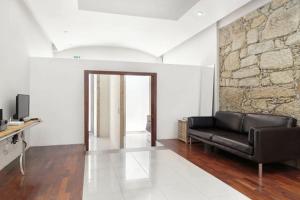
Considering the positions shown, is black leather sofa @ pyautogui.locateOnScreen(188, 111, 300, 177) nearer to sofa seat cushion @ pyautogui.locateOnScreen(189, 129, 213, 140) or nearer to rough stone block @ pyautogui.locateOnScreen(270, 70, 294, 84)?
sofa seat cushion @ pyautogui.locateOnScreen(189, 129, 213, 140)

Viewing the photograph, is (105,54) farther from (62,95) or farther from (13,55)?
(13,55)

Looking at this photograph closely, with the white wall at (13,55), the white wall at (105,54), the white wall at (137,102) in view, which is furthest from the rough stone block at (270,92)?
the white wall at (105,54)

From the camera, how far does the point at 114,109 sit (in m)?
6.37

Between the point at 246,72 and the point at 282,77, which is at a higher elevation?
the point at 246,72

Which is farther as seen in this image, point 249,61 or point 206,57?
point 206,57

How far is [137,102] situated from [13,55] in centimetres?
448

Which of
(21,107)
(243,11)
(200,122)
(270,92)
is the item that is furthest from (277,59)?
(21,107)

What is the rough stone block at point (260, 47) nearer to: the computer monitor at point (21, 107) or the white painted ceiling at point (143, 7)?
the white painted ceiling at point (143, 7)

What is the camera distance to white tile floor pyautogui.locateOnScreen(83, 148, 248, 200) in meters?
2.54

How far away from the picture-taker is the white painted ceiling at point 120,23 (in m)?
4.32

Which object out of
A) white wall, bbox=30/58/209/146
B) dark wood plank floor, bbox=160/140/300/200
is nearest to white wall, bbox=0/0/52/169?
white wall, bbox=30/58/209/146

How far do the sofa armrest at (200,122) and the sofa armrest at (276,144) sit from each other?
194 cm

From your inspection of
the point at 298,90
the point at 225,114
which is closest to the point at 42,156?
the point at 225,114

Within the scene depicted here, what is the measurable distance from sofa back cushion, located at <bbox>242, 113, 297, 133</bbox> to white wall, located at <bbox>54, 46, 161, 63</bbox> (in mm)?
5715
